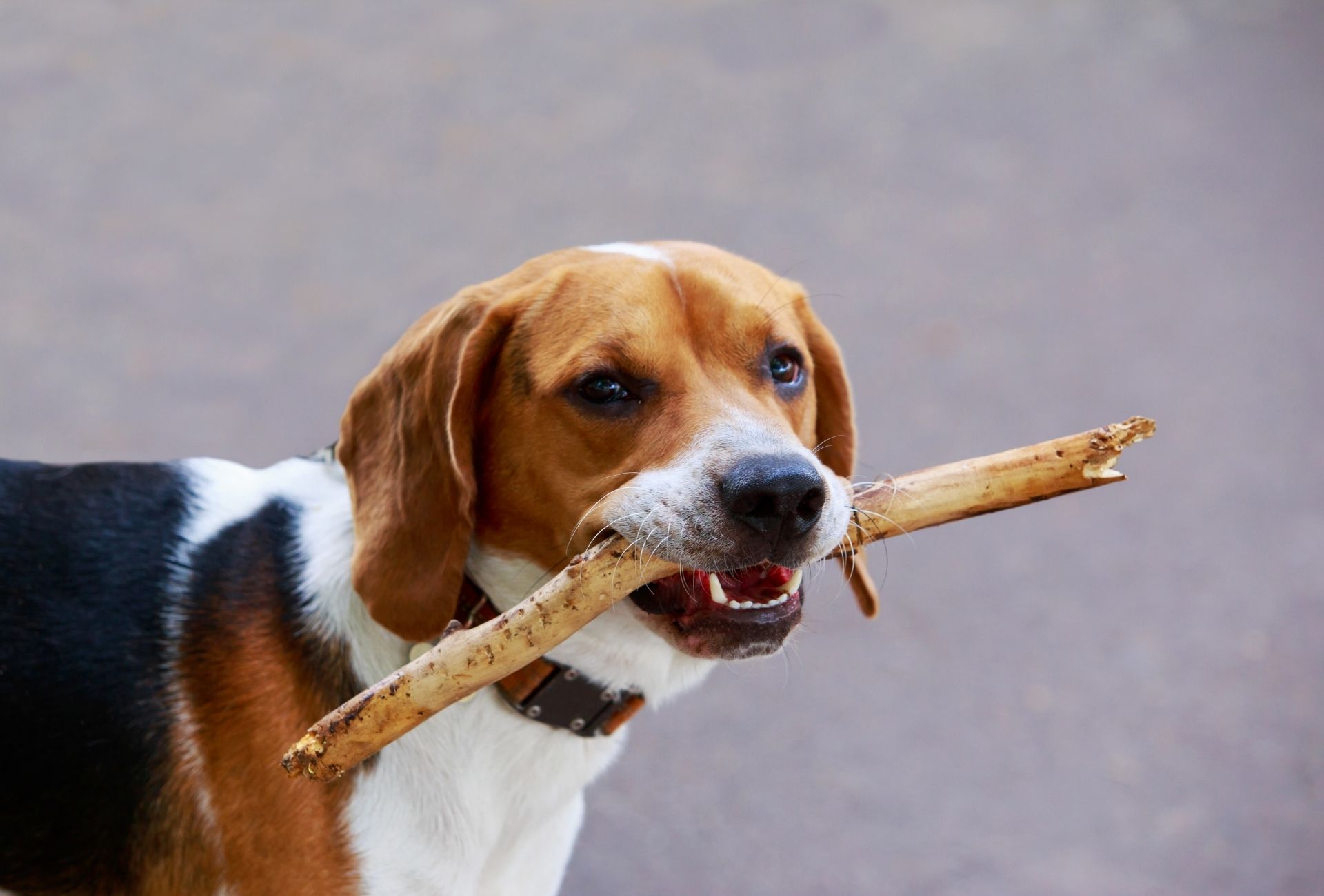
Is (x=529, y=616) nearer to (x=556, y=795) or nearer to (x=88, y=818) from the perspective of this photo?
(x=556, y=795)

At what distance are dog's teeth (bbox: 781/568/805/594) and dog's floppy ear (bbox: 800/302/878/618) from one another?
0.53 metres

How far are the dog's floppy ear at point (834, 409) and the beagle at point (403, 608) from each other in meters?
0.29

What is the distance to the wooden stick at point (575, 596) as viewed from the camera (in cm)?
196

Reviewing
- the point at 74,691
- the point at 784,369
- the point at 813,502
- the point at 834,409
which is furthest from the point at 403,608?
the point at 834,409

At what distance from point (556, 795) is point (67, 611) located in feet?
3.30

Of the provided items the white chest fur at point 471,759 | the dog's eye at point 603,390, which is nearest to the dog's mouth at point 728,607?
the white chest fur at point 471,759

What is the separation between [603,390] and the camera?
2.45m

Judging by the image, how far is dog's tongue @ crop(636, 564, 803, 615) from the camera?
2.28 meters

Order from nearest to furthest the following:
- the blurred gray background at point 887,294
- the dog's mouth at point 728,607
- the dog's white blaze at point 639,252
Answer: the dog's mouth at point 728,607 < the dog's white blaze at point 639,252 < the blurred gray background at point 887,294

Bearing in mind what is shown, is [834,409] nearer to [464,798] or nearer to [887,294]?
[464,798]

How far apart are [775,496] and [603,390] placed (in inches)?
18.7

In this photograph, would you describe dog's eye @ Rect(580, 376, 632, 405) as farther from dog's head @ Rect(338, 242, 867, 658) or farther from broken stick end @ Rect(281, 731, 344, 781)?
broken stick end @ Rect(281, 731, 344, 781)

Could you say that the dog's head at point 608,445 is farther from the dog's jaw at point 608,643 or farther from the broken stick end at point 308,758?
the broken stick end at point 308,758

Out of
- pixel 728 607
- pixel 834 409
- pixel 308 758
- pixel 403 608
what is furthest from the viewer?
pixel 834 409
